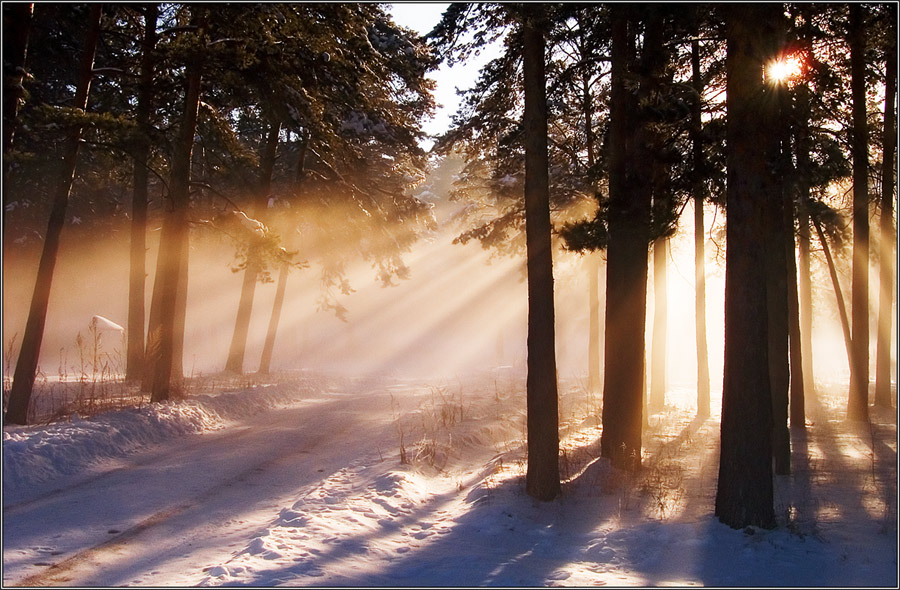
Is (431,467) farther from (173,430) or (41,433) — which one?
(41,433)

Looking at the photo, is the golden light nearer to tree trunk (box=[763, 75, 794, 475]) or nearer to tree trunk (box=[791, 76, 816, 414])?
tree trunk (box=[791, 76, 816, 414])

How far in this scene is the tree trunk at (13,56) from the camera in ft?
Answer: 28.8

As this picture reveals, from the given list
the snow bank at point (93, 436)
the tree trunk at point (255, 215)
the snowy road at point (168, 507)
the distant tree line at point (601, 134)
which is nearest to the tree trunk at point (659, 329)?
the distant tree line at point (601, 134)

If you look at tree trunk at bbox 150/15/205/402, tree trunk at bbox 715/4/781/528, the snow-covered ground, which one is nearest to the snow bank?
the snow-covered ground

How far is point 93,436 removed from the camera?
10961 millimetres

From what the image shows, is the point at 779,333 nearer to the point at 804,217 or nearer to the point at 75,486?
the point at 804,217

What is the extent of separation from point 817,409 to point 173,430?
19959mm

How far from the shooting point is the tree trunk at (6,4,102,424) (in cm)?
1208

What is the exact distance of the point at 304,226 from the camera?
2697 centimetres

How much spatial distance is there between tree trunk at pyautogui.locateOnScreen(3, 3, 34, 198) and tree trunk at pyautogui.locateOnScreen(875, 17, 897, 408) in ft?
52.8

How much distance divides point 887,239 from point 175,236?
18.9 m

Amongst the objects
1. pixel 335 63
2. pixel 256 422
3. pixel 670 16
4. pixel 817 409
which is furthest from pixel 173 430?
pixel 817 409

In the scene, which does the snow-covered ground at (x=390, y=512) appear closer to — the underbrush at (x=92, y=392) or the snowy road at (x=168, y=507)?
the snowy road at (x=168, y=507)

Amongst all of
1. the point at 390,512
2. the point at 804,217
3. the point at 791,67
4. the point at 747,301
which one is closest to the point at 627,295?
the point at 747,301
